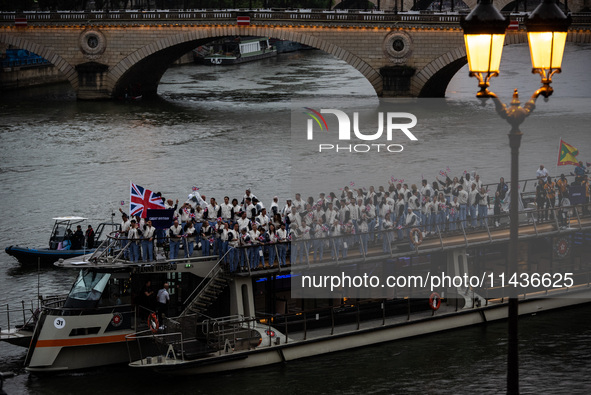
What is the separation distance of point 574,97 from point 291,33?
19150 mm

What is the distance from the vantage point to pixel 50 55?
256 ft

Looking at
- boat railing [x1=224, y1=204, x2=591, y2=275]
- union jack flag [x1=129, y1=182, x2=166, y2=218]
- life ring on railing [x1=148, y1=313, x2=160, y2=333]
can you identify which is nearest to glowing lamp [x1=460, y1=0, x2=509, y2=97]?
life ring on railing [x1=148, y1=313, x2=160, y2=333]

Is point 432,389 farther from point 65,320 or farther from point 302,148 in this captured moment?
point 302,148

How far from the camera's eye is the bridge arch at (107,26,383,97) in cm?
7256

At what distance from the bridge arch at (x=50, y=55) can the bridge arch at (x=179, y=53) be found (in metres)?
2.93

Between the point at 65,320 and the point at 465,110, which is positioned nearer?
the point at 65,320

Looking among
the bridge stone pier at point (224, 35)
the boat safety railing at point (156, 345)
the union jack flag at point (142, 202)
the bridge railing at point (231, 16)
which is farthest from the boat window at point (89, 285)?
the bridge stone pier at point (224, 35)

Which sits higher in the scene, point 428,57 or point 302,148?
point 428,57

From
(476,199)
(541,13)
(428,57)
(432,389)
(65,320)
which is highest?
(428,57)

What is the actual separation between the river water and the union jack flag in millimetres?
4554

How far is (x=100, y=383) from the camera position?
24.3m

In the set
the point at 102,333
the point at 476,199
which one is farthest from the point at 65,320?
the point at 476,199

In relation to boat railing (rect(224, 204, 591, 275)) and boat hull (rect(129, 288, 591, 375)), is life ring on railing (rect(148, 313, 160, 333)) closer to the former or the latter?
boat hull (rect(129, 288, 591, 375))

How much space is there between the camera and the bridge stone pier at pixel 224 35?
230 feet
